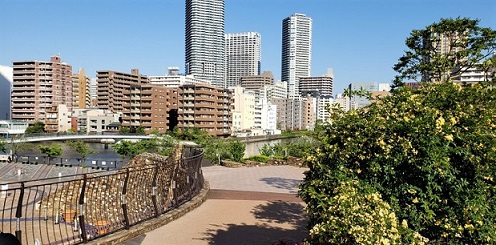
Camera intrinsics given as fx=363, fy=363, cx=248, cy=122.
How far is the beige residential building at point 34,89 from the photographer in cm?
9062

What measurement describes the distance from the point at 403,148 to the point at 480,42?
922 cm

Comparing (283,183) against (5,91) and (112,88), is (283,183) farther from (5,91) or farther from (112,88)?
(5,91)

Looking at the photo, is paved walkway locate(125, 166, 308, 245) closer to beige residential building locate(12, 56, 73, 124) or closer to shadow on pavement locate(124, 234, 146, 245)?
shadow on pavement locate(124, 234, 146, 245)

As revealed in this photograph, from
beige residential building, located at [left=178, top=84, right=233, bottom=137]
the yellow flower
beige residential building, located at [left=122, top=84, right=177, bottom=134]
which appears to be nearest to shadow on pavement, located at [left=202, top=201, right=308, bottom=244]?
the yellow flower

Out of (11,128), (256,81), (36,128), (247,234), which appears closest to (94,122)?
(36,128)

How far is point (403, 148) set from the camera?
4375mm

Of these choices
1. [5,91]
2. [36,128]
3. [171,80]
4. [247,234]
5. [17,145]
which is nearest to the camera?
[247,234]

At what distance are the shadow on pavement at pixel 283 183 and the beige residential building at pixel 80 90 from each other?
107 m

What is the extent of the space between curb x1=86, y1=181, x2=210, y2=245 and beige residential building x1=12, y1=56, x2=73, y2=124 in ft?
309

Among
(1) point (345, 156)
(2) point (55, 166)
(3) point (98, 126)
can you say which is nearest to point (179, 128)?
(3) point (98, 126)

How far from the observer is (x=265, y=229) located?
794cm

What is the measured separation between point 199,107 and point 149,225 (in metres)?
68.4

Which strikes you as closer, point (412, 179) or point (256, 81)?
point (412, 179)

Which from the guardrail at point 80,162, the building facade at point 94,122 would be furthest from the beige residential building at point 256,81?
the guardrail at point 80,162
